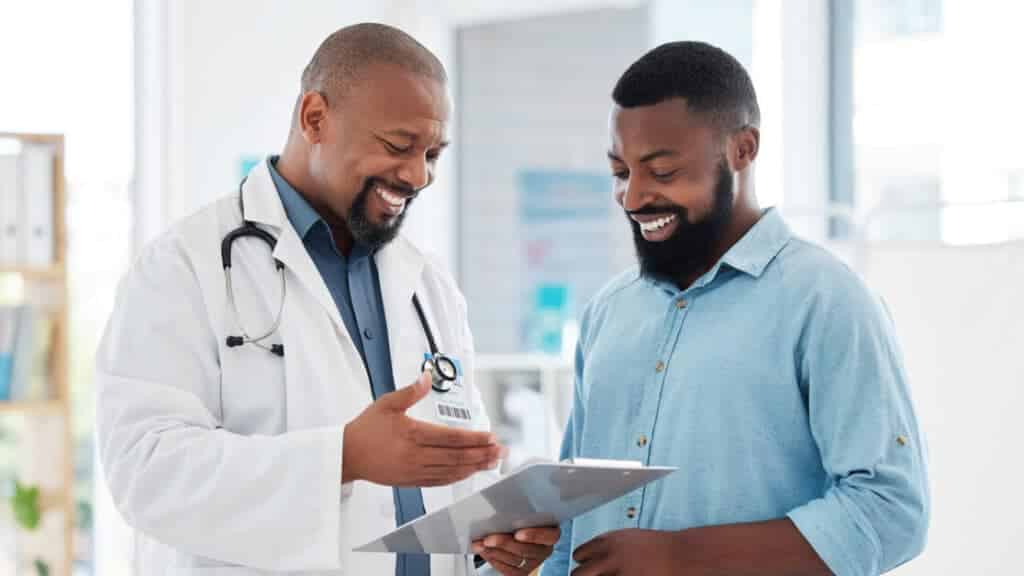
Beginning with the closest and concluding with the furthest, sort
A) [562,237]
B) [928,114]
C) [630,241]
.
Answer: [928,114] → [630,241] → [562,237]

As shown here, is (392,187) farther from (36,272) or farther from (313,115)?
(36,272)

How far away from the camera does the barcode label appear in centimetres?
158

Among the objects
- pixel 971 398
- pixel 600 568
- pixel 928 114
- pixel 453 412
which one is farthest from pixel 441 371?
pixel 928 114

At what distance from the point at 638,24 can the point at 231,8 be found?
79.0 inches

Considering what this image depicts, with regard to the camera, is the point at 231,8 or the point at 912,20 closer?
the point at 912,20

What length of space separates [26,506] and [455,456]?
7.19 ft

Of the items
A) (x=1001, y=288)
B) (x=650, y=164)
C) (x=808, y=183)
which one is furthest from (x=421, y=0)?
(x=650, y=164)

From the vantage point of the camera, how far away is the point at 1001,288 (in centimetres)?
221

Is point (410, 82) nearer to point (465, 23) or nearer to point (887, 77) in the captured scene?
point (887, 77)

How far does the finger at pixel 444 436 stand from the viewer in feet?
4.35

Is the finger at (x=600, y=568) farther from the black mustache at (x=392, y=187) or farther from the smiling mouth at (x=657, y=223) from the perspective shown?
the black mustache at (x=392, y=187)

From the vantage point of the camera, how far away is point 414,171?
5.40 ft

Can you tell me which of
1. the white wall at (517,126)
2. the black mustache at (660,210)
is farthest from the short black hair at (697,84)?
the white wall at (517,126)

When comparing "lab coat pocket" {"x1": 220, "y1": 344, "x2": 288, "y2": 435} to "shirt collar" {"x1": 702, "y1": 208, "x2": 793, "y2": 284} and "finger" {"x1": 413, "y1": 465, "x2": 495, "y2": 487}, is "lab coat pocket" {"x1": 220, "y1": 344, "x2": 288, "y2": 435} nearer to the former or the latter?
"finger" {"x1": 413, "y1": 465, "x2": 495, "y2": 487}
